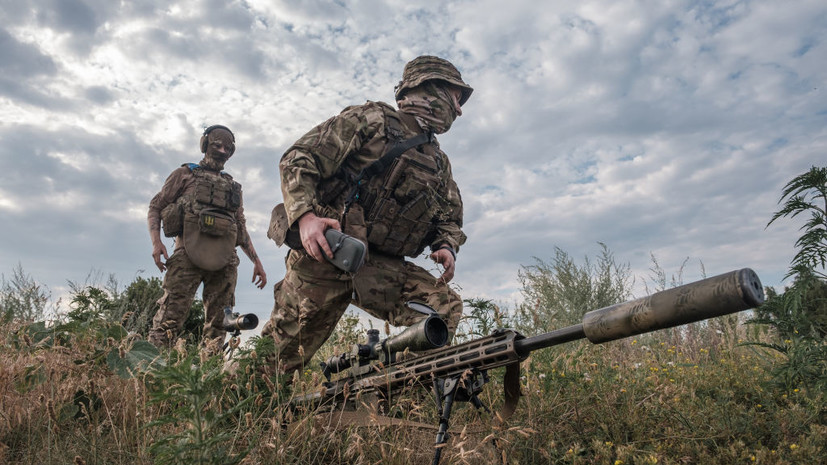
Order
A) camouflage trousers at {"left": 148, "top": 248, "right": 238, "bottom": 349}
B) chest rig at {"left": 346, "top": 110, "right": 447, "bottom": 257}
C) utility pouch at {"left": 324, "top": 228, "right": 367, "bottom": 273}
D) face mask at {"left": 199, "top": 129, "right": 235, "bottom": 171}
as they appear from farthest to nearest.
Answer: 1. face mask at {"left": 199, "top": 129, "right": 235, "bottom": 171}
2. camouflage trousers at {"left": 148, "top": 248, "right": 238, "bottom": 349}
3. chest rig at {"left": 346, "top": 110, "right": 447, "bottom": 257}
4. utility pouch at {"left": 324, "top": 228, "right": 367, "bottom": 273}

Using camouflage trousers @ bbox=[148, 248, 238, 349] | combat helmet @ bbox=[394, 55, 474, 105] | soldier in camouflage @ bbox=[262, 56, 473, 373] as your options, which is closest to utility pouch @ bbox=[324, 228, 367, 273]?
soldier in camouflage @ bbox=[262, 56, 473, 373]

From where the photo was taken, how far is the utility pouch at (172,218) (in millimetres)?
7441

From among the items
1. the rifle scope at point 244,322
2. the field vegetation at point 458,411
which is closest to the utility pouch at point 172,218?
the rifle scope at point 244,322

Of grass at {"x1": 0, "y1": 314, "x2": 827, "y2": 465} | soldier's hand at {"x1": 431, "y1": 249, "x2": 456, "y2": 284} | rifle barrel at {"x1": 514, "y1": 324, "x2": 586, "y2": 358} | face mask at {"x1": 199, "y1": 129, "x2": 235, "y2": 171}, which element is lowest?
grass at {"x1": 0, "y1": 314, "x2": 827, "y2": 465}

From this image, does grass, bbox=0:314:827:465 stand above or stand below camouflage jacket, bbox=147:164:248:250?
below

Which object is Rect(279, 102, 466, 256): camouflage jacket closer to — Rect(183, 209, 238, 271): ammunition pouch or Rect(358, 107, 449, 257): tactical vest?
Rect(358, 107, 449, 257): tactical vest

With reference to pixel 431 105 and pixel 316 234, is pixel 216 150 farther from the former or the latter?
pixel 316 234

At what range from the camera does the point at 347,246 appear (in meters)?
3.10

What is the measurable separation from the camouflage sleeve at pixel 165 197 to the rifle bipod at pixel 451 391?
6.35 metres

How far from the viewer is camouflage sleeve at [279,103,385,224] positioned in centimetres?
353

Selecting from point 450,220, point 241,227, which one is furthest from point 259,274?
point 450,220

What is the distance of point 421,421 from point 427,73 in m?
2.61

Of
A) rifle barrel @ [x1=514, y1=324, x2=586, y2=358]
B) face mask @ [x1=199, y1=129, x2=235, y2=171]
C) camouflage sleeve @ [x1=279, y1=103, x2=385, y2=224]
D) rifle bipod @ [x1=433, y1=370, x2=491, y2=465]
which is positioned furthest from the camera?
face mask @ [x1=199, y1=129, x2=235, y2=171]

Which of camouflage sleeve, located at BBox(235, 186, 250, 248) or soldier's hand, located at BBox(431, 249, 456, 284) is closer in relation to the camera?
soldier's hand, located at BBox(431, 249, 456, 284)
